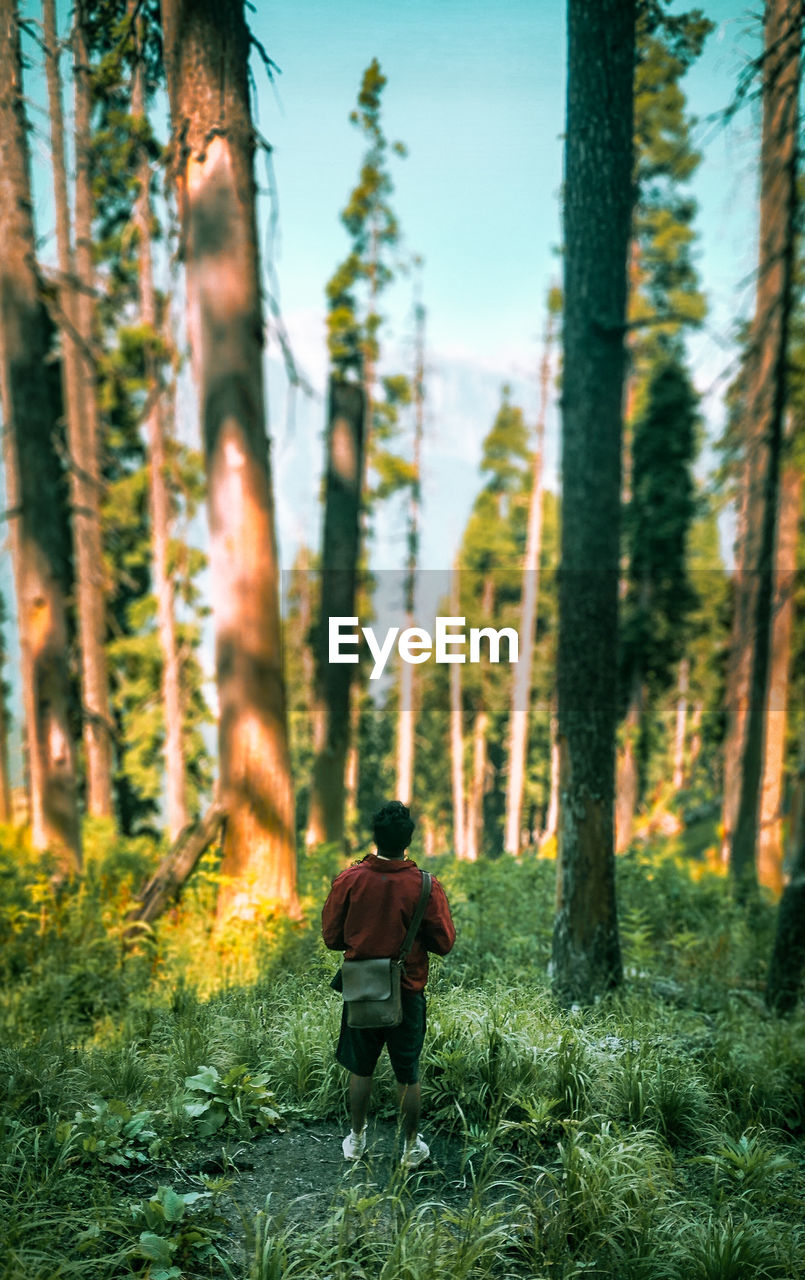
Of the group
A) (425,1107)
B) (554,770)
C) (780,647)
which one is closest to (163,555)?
(554,770)

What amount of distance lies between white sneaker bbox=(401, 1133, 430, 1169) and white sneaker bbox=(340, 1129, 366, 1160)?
0.21 m

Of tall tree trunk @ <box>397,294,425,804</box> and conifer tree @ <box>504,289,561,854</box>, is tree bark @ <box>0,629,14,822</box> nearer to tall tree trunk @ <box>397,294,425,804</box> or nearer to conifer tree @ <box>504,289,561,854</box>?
tall tree trunk @ <box>397,294,425,804</box>

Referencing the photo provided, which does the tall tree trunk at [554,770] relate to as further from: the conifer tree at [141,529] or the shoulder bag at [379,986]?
the conifer tree at [141,529]

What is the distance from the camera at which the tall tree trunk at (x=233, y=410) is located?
23.7 feet

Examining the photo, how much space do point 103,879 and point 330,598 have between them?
4.89 m

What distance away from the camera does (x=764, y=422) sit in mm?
11195

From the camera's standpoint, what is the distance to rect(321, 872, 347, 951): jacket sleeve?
406 centimetres

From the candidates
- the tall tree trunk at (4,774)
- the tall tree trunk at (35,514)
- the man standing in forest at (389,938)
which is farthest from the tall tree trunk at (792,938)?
the tall tree trunk at (4,774)

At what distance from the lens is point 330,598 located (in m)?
12.0

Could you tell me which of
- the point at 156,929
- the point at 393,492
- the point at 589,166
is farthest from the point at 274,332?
the point at 393,492

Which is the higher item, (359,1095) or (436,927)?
(436,927)

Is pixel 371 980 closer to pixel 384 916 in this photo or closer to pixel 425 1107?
pixel 384 916

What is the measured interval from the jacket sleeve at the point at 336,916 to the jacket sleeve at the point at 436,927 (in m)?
0.38

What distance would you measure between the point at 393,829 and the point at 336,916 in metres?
0.50
